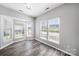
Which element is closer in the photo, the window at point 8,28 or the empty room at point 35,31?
the empty room at point 35,31

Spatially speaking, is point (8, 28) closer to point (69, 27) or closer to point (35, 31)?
point (35, 31)

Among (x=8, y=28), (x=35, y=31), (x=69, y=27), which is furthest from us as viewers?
(x=8, y=28)

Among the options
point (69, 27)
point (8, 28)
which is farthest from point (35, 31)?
A: point (8, 28)

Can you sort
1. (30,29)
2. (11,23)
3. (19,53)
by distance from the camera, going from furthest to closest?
1. (11,23)
2. (30,29)
3. (19,53)

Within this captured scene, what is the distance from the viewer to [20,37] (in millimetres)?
1620

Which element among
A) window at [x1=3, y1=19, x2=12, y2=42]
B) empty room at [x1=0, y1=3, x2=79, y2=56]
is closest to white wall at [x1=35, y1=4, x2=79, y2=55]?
empty room at [x1=0, y1=3, x2=79, y2=56]

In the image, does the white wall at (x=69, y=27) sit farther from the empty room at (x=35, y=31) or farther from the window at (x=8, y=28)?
the window at (x=8, y=28)

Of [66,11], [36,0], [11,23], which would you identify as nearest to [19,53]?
[36,0]

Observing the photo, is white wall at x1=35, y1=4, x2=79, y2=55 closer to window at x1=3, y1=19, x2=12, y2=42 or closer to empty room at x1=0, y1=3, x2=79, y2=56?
empty room at x1=0, y1=3, x2=79, y2=56

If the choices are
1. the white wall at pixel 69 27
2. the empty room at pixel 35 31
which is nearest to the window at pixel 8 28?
the empty room at pixel 35 31

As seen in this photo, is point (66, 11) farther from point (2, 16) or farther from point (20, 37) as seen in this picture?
point (2, 16)

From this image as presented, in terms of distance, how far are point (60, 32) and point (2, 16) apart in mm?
1869

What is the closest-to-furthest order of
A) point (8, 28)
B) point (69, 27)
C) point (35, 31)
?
point (69, 27) → point (35, 31) → point (8, 28)

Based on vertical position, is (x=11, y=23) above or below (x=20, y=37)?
above
